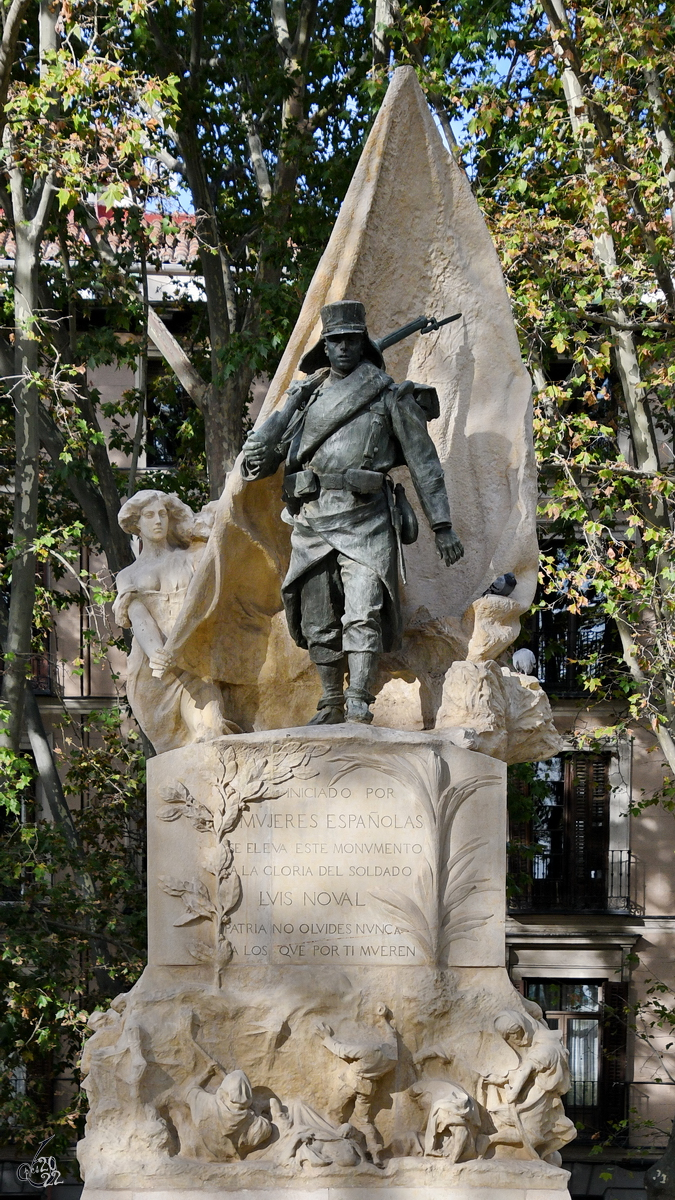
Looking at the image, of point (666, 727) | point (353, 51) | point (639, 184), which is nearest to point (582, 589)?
point (666, 727)

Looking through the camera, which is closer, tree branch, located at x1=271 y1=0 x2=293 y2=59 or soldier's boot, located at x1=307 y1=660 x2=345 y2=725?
soldier's boot, located at x1=307 y1=660 x2=345 y2=725

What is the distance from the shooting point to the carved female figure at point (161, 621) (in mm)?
7891

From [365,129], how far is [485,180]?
1.49m

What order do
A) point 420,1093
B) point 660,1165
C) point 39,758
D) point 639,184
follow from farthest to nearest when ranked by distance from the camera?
point 39,758
point 660,1165
point 639,184
point 420,1093

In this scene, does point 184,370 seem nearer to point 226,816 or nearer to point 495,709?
point 495,709

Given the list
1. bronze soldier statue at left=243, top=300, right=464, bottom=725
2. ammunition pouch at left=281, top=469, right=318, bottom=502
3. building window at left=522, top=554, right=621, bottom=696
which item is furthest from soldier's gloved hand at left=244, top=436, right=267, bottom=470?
building window at left=522, top=554, right=621, bottom=696

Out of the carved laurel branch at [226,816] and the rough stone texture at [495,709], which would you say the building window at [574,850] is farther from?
the carved laurel branch at [226,816]

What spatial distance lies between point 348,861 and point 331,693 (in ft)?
2.65

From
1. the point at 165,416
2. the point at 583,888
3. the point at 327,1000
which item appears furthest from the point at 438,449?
the point at 583,888

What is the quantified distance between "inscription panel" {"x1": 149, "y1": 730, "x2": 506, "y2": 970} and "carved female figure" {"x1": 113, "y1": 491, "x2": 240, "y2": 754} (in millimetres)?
675

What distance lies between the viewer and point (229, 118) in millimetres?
16031

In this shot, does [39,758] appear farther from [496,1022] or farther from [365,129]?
[496,1022]

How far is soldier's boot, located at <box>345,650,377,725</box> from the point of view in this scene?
23.7 feet

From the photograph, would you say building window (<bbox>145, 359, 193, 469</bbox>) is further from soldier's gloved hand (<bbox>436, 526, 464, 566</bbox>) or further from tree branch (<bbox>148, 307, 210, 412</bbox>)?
soldier's gloved hand (<bbox>436, 526, 464, 566</bbox>)
